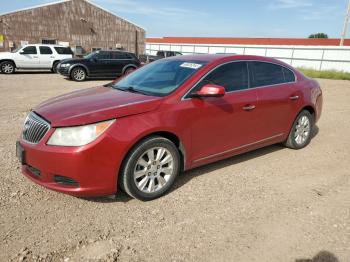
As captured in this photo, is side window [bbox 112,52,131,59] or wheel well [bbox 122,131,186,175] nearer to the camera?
wheel well [bbox 122,131,186,175]

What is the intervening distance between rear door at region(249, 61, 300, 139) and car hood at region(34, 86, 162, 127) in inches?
69.2

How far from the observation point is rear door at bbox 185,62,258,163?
4059 millimetres

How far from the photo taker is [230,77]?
14.7ft

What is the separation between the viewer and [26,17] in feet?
94.7

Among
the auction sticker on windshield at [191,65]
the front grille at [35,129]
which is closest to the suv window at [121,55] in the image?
the auction sticker on windshield at [191,65]

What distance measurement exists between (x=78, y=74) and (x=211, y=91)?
13417 millimetres

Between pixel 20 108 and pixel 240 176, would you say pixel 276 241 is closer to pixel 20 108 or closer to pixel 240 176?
pixel 240 176

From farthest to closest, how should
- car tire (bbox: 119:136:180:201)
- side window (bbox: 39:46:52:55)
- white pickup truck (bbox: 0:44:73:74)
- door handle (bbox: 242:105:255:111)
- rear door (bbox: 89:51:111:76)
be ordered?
side window (bbox: 39:46:52:55) < white pickup truck (bbox: 0:44:73:74) < rear door (bbox: 89:51:111:76) < door handle (bbox: 242:105:255:111) < car tire (bbox: 119:136:180:201)

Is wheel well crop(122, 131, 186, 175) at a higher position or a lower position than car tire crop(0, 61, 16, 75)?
higher

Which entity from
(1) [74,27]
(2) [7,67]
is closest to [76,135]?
(2) [7,67]

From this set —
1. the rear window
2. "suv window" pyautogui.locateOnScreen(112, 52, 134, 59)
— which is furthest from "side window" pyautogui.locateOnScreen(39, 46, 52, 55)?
"suv window" pyautogui.locateOnScreen(112, 52, 134, 59)

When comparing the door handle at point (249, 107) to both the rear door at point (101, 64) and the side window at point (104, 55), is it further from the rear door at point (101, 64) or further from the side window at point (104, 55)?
the side window at point (104, 55)

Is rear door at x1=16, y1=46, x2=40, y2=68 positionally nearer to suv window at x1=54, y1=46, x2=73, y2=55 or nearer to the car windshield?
suv window at x1=54, y1=46, x2=73, y2=55

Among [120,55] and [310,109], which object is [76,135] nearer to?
[310,109]
